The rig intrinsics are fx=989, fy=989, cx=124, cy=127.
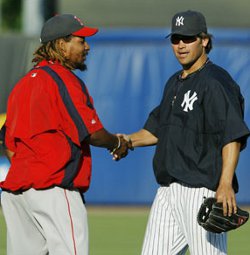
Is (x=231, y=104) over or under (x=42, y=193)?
over

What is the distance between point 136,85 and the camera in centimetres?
1158

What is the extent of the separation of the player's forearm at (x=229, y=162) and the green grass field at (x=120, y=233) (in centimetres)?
298

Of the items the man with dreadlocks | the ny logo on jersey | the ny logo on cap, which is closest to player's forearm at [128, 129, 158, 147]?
the ny logo on jersey

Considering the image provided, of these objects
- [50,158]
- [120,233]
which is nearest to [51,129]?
[50,158]

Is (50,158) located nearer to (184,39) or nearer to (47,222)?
(47,222)

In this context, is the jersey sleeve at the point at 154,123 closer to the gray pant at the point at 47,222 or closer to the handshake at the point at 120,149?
the handshake at the point at 120,149

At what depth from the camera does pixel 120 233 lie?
962 cm

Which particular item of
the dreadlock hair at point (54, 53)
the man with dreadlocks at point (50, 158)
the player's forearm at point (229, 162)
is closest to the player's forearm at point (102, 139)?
the man with dreadlocks at point (50, 158)

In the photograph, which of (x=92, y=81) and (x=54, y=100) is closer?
(x=54, y=100)

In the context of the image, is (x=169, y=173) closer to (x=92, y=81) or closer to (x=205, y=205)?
(x=205, y=205)

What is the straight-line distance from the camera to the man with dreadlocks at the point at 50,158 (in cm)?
557

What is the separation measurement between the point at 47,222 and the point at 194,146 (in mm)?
964

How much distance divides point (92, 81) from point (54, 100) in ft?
19.9

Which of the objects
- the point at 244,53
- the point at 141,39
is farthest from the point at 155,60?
the point at 244,53
